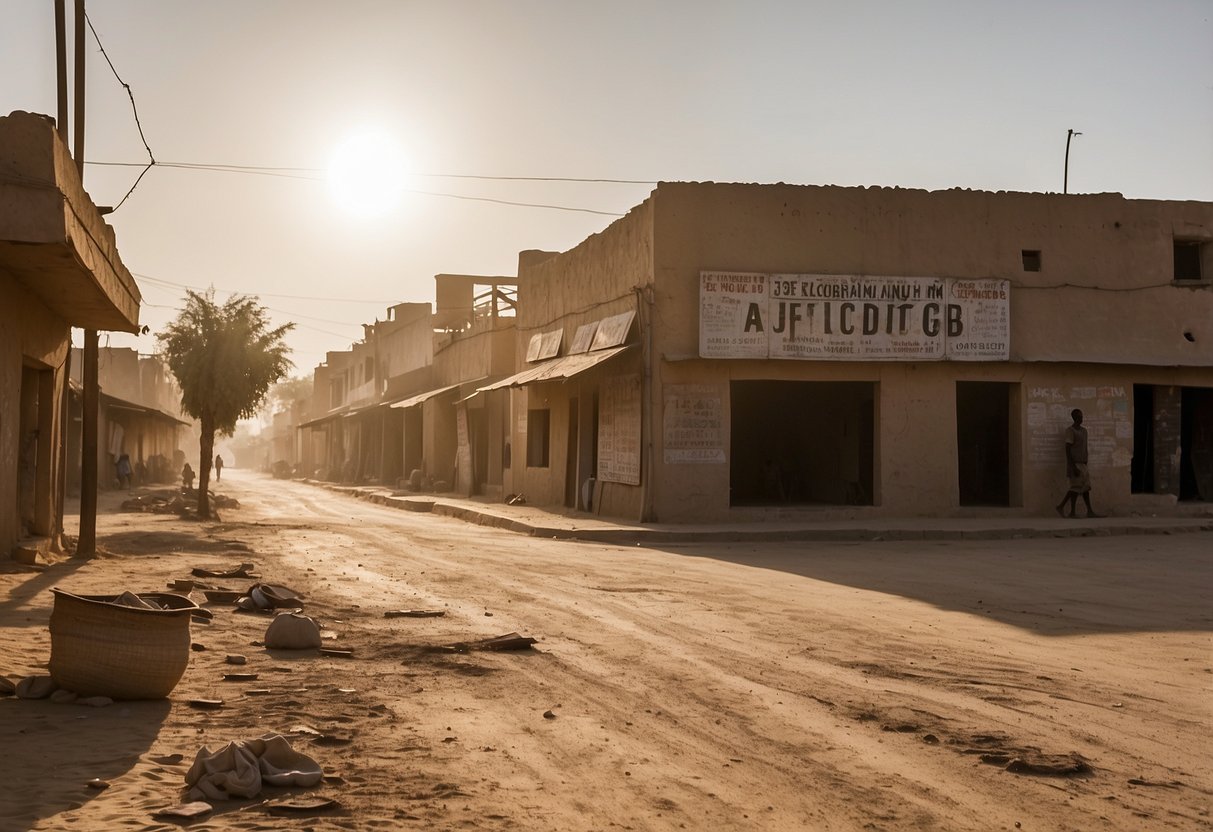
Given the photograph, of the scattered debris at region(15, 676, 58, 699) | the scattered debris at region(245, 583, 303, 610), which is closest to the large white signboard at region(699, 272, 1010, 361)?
the scattered debris at region(245, 583, 303, 610)

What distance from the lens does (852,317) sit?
69.9 feet

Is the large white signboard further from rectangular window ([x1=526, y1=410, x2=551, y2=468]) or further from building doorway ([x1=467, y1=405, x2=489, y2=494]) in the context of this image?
building doorway ([x1=467, y1=405, x2=489, y2=494])

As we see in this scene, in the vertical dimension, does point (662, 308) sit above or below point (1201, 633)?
→ above

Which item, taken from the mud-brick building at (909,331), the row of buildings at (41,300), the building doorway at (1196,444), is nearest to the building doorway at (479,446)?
the mud-brick building at (909,331)

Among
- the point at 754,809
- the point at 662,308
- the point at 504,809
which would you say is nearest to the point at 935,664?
Result: the point at 754,809

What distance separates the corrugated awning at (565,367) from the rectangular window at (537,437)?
4.15 feet

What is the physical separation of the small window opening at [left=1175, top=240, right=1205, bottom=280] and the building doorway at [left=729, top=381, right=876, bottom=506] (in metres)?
6.72

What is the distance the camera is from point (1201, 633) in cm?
886

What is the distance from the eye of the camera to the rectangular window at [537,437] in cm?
2885

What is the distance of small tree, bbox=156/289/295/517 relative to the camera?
23.9 metres

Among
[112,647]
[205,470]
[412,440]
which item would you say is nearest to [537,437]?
[205,470]

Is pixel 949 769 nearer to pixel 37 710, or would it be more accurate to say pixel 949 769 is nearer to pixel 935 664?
pixel 935 664

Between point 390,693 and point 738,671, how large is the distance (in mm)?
2198

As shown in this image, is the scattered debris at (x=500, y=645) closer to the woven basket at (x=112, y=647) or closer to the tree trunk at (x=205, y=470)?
the woven basket at (x=112, y=647)
